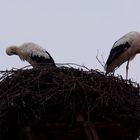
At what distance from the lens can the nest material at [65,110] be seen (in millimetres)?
7293

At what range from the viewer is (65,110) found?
24.0 ft

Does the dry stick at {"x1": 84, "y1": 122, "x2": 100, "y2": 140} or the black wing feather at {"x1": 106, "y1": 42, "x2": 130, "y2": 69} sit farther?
the black wing feather at {"x1": 106, "y1": 42, "x2": 130, "y2": 69}

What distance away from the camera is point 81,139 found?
7.60 meters

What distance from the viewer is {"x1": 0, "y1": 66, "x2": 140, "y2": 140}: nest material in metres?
7.29

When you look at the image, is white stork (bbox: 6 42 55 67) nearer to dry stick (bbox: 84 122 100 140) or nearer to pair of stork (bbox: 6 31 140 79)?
pair of stork (bbox: 6 31 140 79)

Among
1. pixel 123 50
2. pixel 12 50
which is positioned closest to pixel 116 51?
pixel 123 50

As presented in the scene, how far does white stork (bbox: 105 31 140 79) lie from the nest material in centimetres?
365

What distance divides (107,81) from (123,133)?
79 cm

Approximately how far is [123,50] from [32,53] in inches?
68.7

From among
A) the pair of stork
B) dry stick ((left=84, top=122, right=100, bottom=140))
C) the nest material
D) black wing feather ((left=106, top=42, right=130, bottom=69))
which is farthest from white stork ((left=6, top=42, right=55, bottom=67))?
dry stick ((left=84, top=122, right=100, bottom=140))

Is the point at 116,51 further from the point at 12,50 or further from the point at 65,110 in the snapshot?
the point at 65,110

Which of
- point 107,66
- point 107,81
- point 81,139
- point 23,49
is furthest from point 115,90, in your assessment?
point 23,49

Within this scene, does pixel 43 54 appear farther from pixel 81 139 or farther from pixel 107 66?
pixel 81 139

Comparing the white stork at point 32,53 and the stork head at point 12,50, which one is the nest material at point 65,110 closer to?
the white stork at point 32,53
